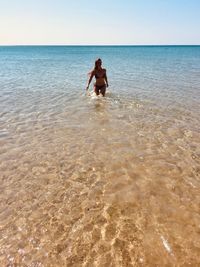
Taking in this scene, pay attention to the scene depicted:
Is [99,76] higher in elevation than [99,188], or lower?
lower

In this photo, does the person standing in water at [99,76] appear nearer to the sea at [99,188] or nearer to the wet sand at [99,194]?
the sea at [99,188]

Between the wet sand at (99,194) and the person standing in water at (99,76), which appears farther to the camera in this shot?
the person standing in water at (99,76)

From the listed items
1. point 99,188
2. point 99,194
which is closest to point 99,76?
point 99,188

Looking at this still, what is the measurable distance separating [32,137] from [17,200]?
3577 millimetres

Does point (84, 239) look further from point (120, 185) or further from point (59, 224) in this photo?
point (120, 185)

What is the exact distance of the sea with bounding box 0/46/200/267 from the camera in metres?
4.16

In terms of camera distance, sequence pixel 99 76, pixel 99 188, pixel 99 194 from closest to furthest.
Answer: pixel 99 194, pixel 99 188, pixel 99 76

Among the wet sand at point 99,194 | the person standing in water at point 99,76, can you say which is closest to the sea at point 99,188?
the wet sand at point 99,194

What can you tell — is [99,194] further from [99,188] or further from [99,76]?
[99,76]

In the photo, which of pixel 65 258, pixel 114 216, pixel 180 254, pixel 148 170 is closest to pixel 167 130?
pixel 148 170

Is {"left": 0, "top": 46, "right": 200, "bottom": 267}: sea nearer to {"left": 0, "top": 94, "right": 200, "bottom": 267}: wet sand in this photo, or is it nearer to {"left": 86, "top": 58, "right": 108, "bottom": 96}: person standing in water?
{"left": 0, "top": 94, "right": 200, "bottom": 267}: wet sand

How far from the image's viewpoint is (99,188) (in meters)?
5.83

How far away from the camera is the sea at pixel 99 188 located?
13.6 feet

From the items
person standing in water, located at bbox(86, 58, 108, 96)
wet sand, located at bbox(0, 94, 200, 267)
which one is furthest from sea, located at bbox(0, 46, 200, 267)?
person standing in water, located at bbox(86, 58, 108, 96)
